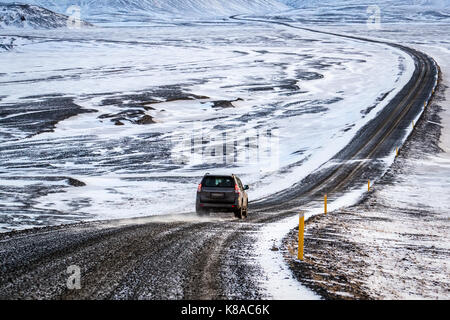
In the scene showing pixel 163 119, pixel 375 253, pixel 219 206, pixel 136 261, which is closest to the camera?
pixel 136 261

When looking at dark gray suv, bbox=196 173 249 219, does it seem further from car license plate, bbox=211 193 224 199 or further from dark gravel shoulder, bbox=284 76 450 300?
dark gravel shoulder, bbox=284 76 450 300

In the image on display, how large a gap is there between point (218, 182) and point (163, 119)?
42.8 metres

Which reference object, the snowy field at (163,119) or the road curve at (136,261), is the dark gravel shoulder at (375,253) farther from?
the snowy field at (163,119)

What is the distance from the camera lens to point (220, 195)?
1908 centimetres

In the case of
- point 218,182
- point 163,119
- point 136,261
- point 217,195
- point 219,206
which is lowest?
point 163,119

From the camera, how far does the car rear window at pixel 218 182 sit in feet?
63.2

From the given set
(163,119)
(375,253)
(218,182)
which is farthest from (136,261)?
(163,119)

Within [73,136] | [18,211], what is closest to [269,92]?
[73,136]

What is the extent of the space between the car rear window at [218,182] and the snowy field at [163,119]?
6412 millimetres

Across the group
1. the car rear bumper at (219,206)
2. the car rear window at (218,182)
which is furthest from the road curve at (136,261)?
the car rear window at (218,182)

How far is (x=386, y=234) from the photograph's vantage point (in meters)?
16.9

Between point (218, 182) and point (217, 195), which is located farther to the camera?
point (218, 182)

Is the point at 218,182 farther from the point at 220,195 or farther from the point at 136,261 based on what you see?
the point at 136,261

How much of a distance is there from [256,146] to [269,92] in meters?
31.7
